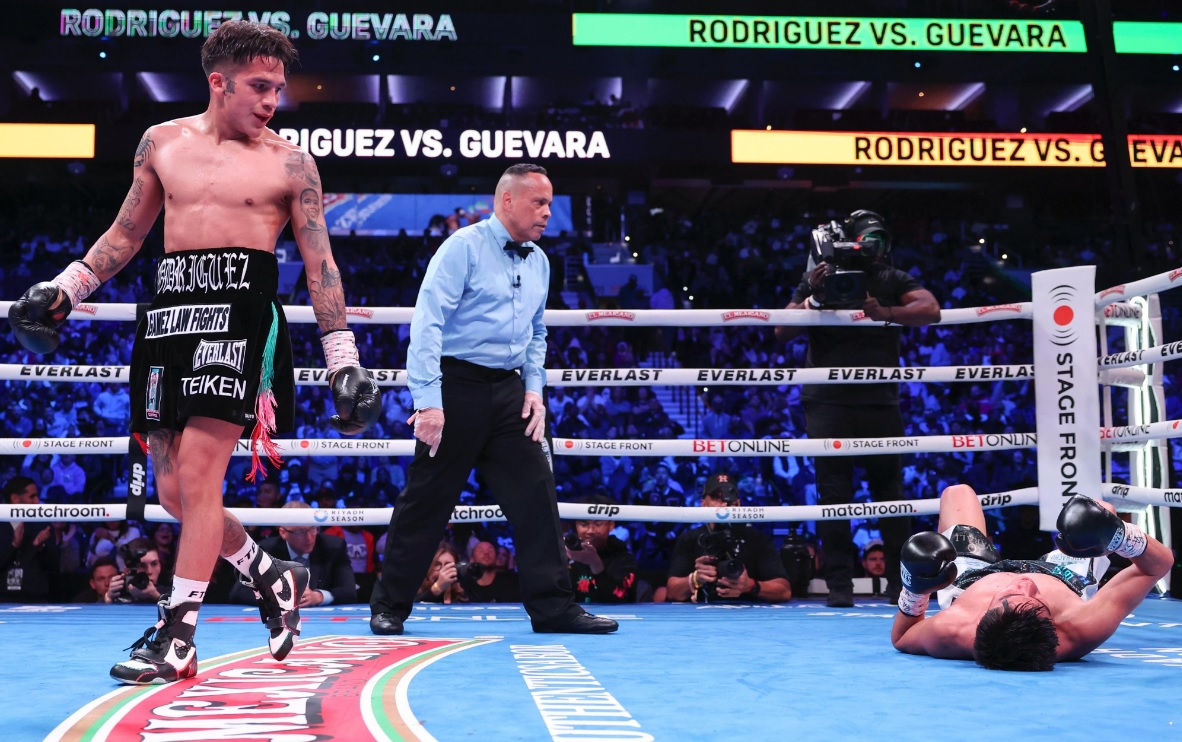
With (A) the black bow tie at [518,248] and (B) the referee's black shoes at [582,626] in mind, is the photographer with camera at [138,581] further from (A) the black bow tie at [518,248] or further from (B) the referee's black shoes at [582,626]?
(A) the black bow tie at [518,248]

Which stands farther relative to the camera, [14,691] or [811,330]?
[811,330]

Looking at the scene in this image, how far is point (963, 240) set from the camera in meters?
14.8

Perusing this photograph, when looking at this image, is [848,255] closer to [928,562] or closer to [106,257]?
[928,562]

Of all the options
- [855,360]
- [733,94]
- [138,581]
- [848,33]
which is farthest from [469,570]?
[733,94]

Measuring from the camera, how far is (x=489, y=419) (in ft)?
9.59

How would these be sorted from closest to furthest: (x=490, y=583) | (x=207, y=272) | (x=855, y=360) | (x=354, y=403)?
(x=354, y=403) → (x=207, y=272) → (x=855, y=360) → (x=490, y=583)

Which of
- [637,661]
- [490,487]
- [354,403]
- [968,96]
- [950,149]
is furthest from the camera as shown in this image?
[968,96]

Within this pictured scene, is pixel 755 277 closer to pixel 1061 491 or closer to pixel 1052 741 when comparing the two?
pixel 1061 491

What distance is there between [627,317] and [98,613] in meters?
1.94

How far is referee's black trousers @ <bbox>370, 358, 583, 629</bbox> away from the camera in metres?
2.86

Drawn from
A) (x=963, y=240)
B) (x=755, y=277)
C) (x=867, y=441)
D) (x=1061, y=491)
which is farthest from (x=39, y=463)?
(x=963, y=240)

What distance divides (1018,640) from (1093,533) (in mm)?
326

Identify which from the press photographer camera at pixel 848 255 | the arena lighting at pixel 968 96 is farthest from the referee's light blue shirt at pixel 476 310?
the arena lighting at pixel 968 96

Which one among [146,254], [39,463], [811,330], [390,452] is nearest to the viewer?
[390,452]
